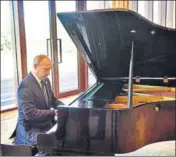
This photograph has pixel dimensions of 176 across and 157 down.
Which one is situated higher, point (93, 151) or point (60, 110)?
point (60, 110)

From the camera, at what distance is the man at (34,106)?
226cm

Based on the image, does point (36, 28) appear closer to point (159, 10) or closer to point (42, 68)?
point (159, 10)

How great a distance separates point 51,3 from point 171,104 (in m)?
3.67

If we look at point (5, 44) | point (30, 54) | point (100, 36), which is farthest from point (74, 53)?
point (100, 36)

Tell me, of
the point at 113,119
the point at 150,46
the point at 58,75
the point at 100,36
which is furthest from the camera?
the point at 58,75

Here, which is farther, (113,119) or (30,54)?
(30,54)

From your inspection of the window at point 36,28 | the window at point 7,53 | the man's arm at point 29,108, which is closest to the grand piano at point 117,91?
the man's arm at point 29,108

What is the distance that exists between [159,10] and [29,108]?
4.83m

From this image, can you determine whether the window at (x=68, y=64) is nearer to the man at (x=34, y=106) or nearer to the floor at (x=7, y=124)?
the floor at (x=7, y=124)

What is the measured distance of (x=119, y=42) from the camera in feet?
7.48

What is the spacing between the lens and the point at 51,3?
5289mm

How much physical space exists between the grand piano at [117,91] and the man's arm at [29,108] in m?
0.26

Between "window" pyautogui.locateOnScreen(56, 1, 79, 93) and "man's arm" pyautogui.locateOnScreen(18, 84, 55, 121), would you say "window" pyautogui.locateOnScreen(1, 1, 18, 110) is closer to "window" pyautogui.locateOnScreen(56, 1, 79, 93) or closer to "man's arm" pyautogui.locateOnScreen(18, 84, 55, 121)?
"window" pyautogui.locateOnScreen(56, 1, 79, 93)

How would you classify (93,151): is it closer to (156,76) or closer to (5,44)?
Answer: (156,76)
